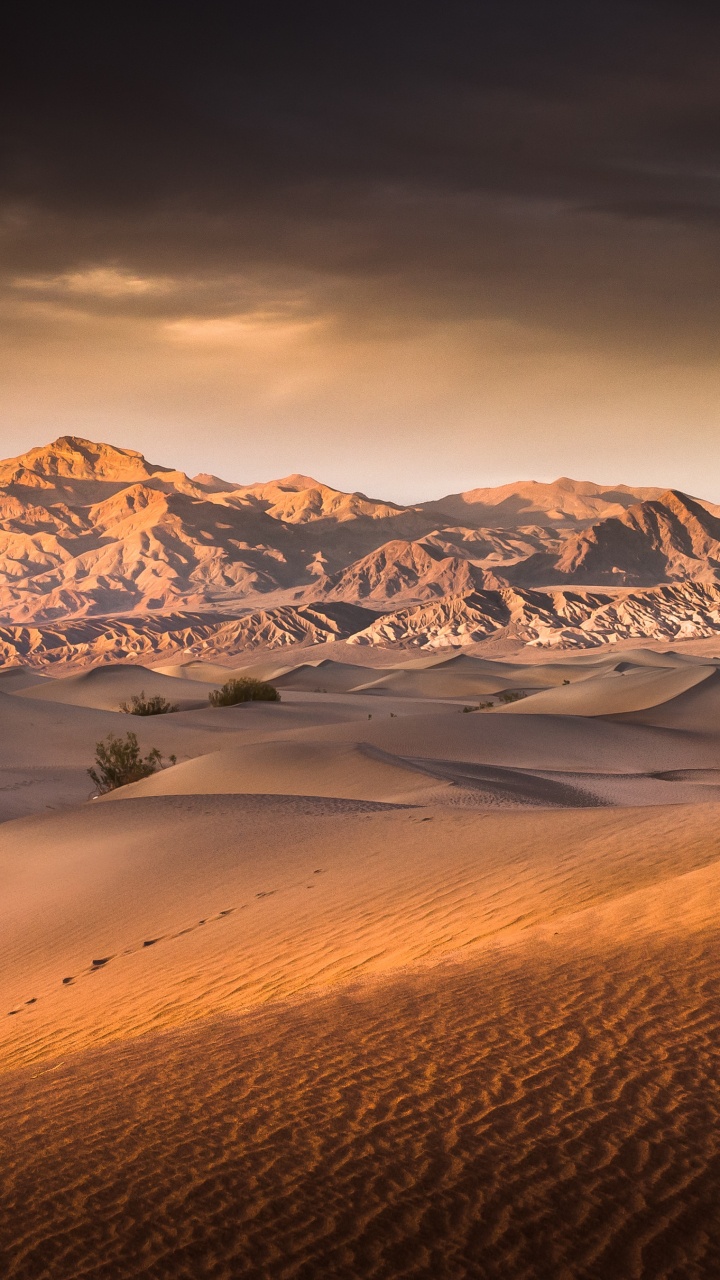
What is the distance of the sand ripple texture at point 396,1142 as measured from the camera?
11.3ft

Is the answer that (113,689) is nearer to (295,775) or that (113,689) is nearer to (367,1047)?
(295,775)

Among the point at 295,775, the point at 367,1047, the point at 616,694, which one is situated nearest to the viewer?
the point at 367,1047

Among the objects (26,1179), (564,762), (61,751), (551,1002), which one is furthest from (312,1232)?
(61,751)

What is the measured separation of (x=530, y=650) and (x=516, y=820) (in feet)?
395

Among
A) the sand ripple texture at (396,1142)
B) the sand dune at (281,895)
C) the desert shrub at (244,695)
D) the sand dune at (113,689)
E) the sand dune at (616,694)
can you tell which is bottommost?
the sand dune at (616,694)

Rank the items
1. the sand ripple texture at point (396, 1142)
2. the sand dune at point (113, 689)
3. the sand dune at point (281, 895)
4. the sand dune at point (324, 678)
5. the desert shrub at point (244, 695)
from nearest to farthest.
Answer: the sand ripple texture at point (396, 1142) → the sand dune at point (281, 895) → the desert shrub at point (244, 695) → the sand dune at point (113, 689) → the sand dune at point (324, 678)

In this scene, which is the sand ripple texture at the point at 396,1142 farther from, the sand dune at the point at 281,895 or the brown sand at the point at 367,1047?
the sand dune at the point at 281,895

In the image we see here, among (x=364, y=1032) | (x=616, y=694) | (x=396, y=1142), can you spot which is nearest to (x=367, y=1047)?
(x=364, y=1032)

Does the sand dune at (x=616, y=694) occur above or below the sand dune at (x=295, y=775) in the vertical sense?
below

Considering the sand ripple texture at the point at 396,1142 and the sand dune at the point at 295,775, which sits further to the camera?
the sand dune at the point at 295,775

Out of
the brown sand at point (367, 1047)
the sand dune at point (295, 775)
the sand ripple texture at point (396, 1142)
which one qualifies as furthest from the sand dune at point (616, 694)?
the sand ripple texture at point (396, 1142)

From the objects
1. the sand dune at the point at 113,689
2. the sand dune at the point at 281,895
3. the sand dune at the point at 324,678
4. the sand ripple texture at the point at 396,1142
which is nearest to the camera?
the sand ripple texture at the point at 396,1142

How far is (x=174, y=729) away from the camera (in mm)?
40781

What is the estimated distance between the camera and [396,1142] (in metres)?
4.29
